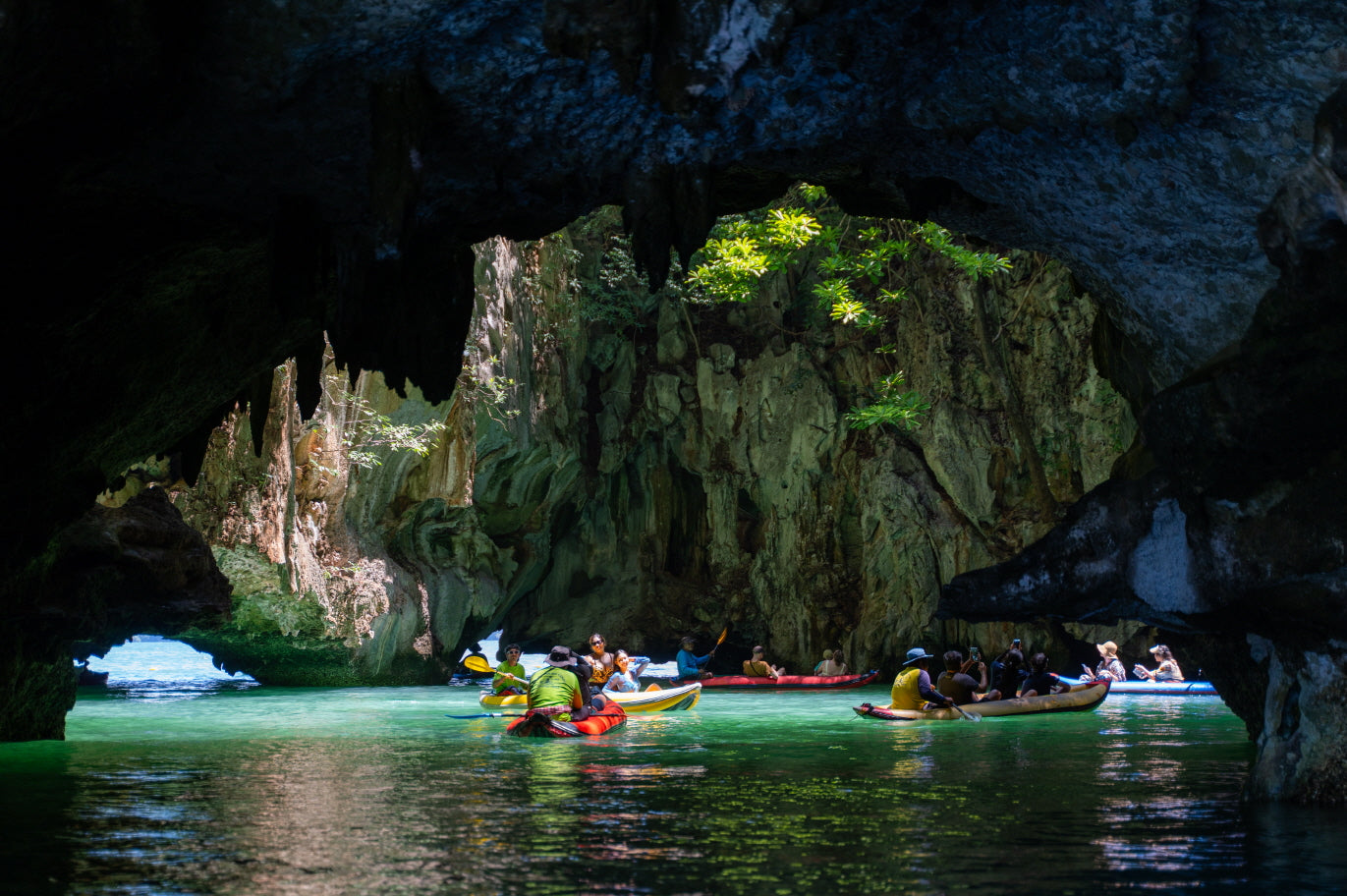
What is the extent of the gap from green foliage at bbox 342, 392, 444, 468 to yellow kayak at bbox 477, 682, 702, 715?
20.1ft

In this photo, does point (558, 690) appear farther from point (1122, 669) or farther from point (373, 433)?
point (1122, 669)

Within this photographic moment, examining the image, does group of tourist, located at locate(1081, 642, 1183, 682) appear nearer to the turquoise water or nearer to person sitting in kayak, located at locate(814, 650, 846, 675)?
person sitting in kayak, located at locate(814, 650, 846, 675)

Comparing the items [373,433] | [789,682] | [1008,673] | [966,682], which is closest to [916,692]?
[966,682]

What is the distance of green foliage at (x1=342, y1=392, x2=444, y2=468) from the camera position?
22.9 meters

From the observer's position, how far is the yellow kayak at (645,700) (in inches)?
723

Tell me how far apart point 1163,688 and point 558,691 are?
1451 cm

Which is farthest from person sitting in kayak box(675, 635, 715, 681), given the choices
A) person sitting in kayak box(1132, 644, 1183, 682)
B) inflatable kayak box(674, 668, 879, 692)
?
person sitting in kayak box(1132, 644, 1183, 682)

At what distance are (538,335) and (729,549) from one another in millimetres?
8844

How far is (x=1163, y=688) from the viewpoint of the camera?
22906mm

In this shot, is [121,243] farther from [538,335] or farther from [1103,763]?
[538,335]

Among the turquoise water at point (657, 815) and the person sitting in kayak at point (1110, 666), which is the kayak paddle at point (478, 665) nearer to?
the turquoise water at point (657, 815)

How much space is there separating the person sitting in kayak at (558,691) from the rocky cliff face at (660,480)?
26.0 feet

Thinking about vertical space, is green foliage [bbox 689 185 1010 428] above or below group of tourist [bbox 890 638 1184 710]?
above

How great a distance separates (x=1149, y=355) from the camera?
9.80 meters
